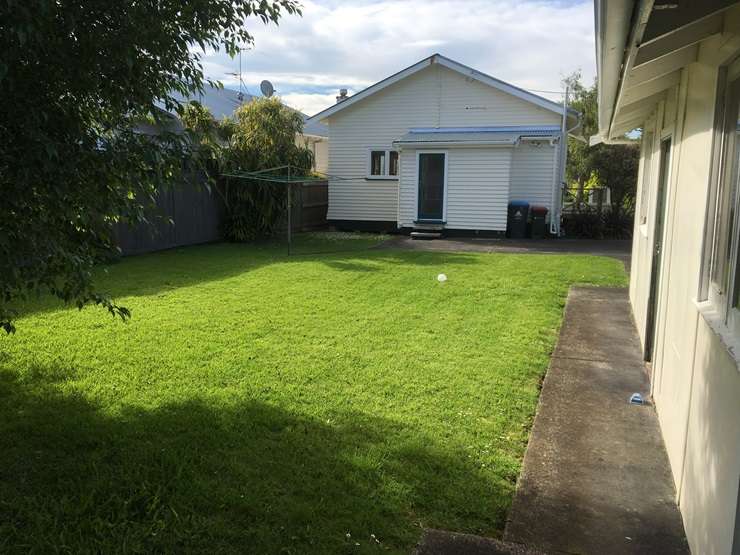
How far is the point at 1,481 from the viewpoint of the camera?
3.54m

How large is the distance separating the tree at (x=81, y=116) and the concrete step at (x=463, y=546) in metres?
2.24

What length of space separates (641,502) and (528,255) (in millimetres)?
11091

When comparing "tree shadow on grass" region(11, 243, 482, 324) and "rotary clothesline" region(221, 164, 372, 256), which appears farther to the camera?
A: "rotary clothesline" region(221, 164, 372, 256)

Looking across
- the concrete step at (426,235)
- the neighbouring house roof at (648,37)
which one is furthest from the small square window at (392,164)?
the neighbouring house roof at (648,37)

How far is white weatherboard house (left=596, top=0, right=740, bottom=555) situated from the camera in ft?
8.05

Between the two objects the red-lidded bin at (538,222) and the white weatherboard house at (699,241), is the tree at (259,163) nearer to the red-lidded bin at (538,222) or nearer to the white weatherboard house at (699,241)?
the red-lidded bin at (538,222)

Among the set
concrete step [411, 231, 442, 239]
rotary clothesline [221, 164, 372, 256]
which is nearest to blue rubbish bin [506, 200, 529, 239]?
concrete step [411, 231, 442, 239]

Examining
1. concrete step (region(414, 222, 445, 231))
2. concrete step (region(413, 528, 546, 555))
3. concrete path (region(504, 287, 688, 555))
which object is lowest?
concrete step (region(413, 528, 546, 555))

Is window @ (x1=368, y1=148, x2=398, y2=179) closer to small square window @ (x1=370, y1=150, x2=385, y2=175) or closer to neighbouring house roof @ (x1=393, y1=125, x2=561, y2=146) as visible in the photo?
small square window @ (x1=370, y1=150, x2=385, y2=175)

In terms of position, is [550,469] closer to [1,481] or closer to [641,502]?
[641,502]

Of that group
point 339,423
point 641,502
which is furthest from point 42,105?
point 641,502

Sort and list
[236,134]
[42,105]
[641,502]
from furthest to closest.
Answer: [236,134] < [641,502] < [42,105]

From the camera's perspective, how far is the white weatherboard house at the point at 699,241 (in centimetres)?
246

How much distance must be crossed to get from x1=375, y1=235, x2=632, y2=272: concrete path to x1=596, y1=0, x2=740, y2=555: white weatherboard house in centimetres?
1022
